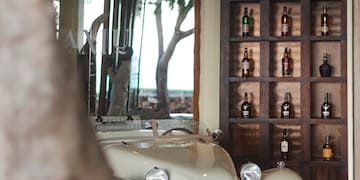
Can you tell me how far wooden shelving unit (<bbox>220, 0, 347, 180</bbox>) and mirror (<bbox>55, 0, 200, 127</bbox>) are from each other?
28 centimetres

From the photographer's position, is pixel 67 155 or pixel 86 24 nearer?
pixel 67 155

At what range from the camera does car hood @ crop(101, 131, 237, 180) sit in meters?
2.06

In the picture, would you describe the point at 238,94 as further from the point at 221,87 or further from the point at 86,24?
the point at 86,24

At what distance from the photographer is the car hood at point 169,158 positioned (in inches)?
81.0

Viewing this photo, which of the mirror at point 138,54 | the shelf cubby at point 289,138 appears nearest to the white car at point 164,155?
the mirror at point 138,54

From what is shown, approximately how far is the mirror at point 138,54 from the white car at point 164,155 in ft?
0.57

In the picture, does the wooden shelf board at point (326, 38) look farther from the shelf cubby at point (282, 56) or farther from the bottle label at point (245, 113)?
the bottle label at point (245, 113)

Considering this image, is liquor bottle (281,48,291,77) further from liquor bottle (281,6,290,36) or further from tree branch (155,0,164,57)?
tree branch (155,0,164,57)

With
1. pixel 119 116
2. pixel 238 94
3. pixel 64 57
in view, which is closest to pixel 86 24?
pixel 119 116

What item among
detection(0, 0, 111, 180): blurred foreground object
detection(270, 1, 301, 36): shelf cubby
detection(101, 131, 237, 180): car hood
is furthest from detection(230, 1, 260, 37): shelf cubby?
detection(0, 0, 111, 180): blurred foreground object

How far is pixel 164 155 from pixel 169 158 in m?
0.04

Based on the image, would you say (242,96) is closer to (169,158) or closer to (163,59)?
(163,59)

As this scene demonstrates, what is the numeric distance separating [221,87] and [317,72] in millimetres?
718

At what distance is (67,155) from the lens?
0.27 metres
